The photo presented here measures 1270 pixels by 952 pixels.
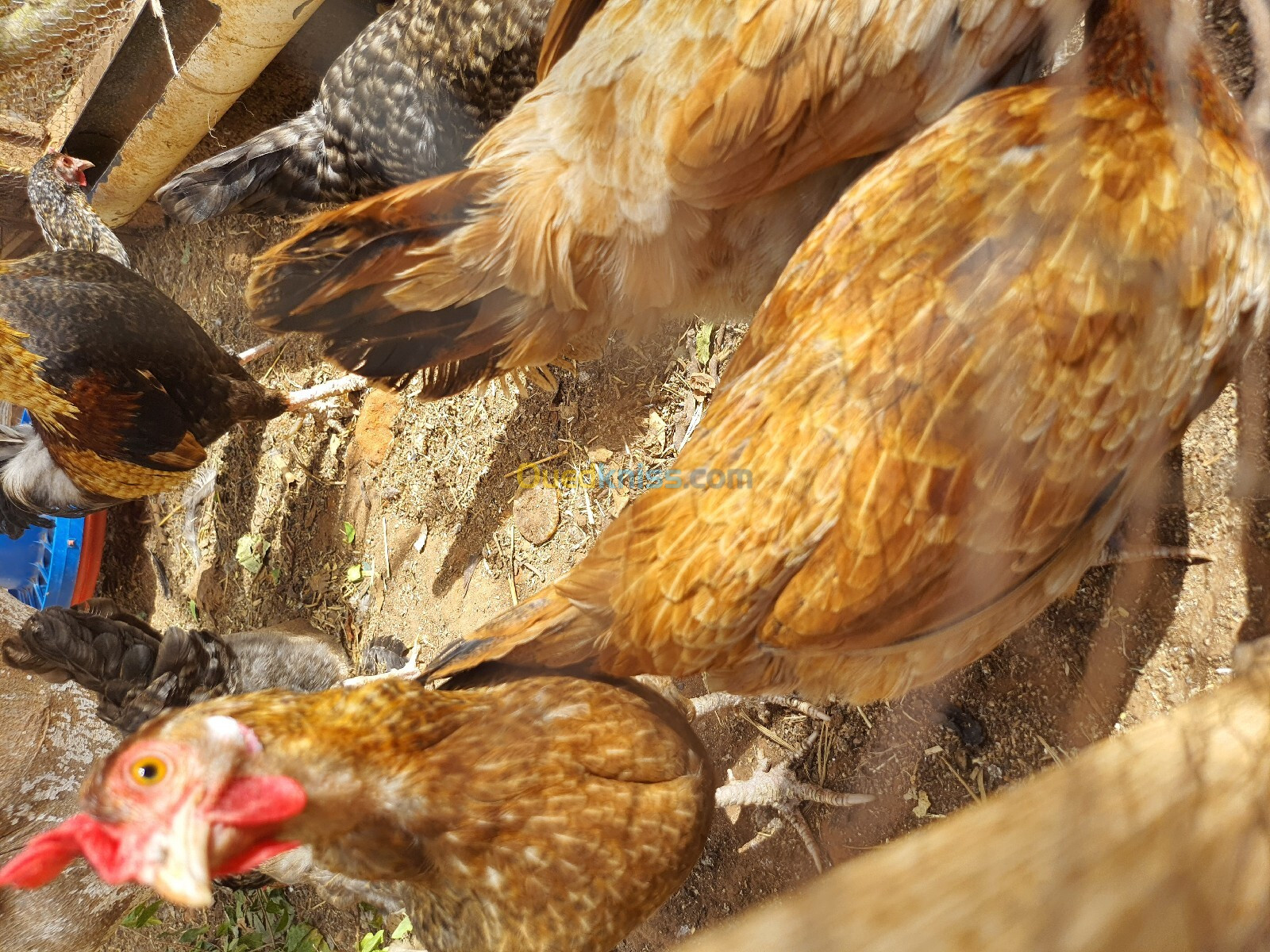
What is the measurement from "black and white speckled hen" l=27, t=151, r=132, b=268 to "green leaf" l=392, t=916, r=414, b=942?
202cm

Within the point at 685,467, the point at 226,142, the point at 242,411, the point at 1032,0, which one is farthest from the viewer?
the point at 226,142

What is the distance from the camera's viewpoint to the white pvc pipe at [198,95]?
161 cm

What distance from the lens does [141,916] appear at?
168 cm

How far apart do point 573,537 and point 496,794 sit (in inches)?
26.6

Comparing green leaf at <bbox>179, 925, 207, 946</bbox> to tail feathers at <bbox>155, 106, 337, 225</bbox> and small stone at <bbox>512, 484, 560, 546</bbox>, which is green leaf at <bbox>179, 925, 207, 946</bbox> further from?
tail feathers at <bbox>155, 106, 337, 225</bbox>

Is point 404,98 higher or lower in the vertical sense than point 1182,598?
higher

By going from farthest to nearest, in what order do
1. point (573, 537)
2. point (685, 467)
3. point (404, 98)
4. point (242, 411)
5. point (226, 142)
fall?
point (226, 142) → point (242, 411) → point (573, 537) → point (404, 98) → point (685, 467)

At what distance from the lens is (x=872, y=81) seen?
2.16 ft

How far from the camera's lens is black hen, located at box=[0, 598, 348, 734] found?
1.44 metres

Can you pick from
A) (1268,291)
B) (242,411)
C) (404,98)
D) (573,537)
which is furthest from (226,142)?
(1268,291)

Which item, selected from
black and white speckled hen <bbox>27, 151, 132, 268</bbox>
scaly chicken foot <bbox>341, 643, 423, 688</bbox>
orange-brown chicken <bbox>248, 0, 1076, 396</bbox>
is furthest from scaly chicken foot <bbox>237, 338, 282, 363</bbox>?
orange-brown chicken <bbox>248, 0, 1076, 396</bbox>

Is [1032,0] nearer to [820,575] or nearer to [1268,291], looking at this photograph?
[1268,291]

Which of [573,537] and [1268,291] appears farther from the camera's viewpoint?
[573,537]

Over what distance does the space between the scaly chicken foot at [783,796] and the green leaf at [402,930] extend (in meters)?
0.73
